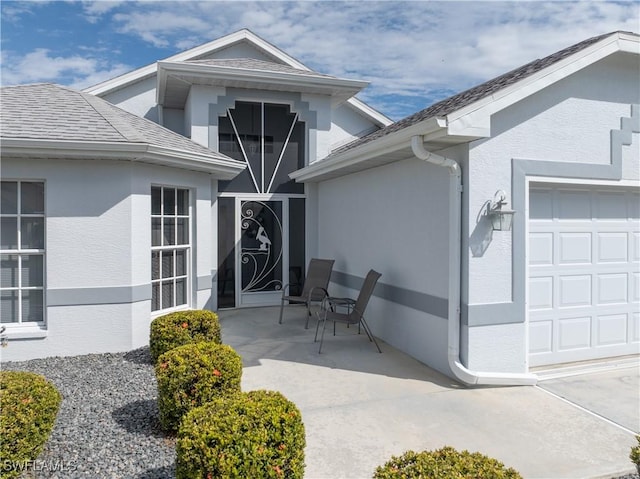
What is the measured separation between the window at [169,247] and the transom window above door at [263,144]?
7.32ft

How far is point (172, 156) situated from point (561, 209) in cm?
593

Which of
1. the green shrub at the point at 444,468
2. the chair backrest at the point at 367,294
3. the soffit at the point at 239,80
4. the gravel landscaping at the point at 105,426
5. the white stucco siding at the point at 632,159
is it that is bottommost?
the gravel landscaping at the point at 105,426

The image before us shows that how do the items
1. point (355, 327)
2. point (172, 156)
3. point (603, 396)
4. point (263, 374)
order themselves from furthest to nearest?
point (355, 327) < point (172, 156) < point (263, 374) < point (603, 396)

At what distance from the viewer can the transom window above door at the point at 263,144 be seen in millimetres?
10430

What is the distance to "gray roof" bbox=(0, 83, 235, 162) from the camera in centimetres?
645

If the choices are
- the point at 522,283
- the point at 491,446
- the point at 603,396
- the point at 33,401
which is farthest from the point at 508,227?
the point at 33,401

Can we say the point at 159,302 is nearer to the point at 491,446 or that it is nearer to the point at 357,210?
the point at 357,210

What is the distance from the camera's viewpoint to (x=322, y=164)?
8.66m

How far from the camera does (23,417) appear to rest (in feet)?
10.4

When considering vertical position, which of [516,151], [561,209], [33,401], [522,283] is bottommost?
[33,401]

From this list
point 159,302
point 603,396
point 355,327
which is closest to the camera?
point 603,396

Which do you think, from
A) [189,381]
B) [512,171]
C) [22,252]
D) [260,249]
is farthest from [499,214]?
[22,252]

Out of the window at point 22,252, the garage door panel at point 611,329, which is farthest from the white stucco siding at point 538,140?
the window at point 22,252

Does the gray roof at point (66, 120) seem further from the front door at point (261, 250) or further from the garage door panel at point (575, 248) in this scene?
the garage door panel at point (575, 248)
